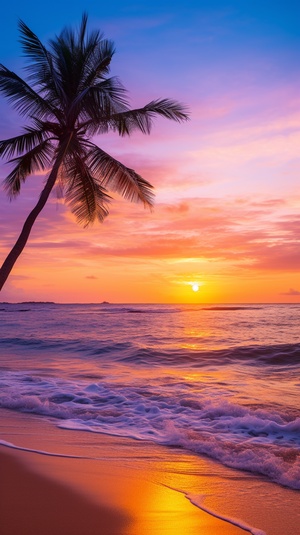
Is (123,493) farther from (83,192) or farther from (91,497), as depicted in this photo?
(83,192)

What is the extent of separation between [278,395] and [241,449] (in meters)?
4.07

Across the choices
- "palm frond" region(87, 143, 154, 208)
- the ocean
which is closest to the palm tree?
"palm frond" region(87, 143, 154, 208)

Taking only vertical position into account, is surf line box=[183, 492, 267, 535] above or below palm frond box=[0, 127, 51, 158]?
below

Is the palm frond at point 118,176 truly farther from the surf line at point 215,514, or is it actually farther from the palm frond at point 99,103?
the surf line at point 215,514

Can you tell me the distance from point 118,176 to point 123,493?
8.20 metres

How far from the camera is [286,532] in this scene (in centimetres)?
387

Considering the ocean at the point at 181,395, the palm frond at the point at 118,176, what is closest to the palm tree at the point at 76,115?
the palm frond at the point at 118,176

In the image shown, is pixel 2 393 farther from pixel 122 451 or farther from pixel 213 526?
pixel 213 526

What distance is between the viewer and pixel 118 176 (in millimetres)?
11664

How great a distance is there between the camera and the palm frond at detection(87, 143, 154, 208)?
37.8 feet

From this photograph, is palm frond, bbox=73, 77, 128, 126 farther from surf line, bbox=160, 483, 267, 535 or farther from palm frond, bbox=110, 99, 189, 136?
surf line, bbox=160, 483, 267, 535

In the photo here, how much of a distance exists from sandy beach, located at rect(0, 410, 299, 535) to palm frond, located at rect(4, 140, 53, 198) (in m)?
6.57

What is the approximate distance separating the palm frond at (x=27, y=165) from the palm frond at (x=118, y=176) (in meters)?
0.98

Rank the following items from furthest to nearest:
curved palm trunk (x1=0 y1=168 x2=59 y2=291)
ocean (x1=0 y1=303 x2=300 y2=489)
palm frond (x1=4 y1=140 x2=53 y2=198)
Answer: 1. palm frond (x1=4 y1=140 x2=53 y2=198)
2. curved palm trunk (x1=0 y1=168 x2=59 y2=291)
3. ocean (x1=0 y1=303 x2=300 y2=489)
